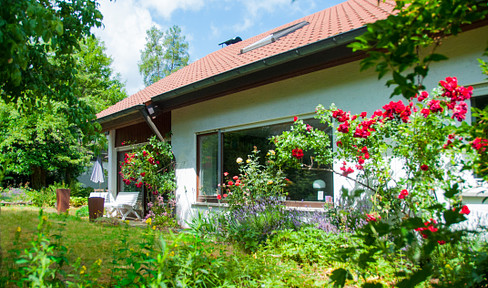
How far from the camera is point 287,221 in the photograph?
5008mm

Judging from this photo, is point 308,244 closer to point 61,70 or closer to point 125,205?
point 61,70

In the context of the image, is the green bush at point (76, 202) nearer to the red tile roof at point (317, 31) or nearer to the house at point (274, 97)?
the house at point (274, 97)

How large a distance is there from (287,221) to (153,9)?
91.7ft

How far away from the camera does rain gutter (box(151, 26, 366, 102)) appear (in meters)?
4.46

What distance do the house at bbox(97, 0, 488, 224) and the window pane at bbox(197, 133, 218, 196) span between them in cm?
2

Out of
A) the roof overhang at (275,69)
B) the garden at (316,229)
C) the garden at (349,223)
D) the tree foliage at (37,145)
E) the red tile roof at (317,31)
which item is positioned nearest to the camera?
the garden at (349,223)

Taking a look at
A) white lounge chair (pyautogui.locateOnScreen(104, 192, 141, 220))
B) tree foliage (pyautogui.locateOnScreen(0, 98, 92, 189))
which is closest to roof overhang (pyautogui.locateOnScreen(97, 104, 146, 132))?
white lounge chair (pyautogui.locateOnScreen(104, 192, 141, 220))

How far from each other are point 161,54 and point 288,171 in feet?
85.6

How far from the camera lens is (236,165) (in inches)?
269

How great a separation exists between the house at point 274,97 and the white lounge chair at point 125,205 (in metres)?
1.80

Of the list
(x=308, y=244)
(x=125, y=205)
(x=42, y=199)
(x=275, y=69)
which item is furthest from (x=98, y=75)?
(x=308, y=244)

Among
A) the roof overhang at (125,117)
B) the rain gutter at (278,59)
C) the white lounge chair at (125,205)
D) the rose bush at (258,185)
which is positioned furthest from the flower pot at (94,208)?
the rose bush at (258,185)

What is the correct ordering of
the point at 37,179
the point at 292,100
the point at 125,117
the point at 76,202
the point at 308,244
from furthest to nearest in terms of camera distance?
the point at 37,179 < the point at 76,202 < the point at 125,117 < the point at 292,100 < the point at 308,244

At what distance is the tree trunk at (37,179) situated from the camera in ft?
53.4
